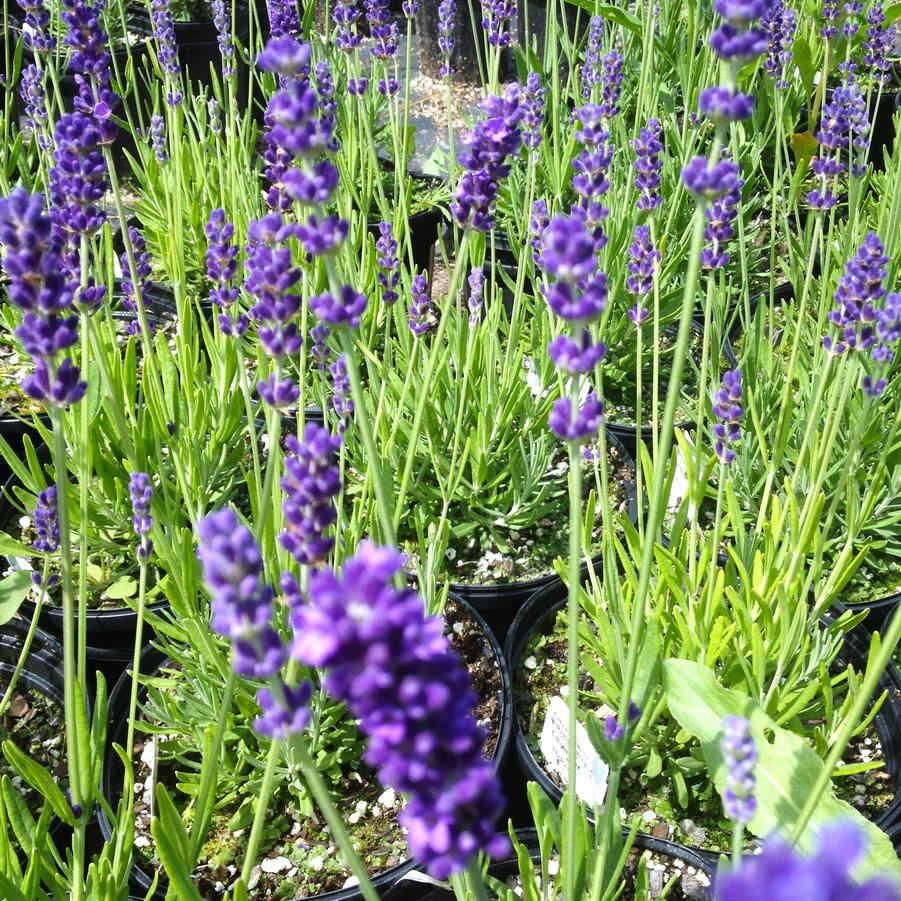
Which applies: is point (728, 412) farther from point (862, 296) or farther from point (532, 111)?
point (532, 111)

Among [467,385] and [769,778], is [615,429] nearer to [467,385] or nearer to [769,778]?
[467,385]

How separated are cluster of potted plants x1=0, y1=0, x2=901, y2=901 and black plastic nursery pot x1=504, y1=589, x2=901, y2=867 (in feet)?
0.04

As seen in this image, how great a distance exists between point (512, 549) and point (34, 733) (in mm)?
1258

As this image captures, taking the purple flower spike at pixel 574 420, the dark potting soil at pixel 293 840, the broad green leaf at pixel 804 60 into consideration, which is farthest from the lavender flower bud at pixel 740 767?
the broad green leaf at pixel 804 60

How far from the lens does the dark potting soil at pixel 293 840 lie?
5.77 ft

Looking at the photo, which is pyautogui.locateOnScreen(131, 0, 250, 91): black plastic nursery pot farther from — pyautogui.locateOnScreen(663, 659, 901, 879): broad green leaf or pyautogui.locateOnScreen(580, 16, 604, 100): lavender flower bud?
pyautogui.locateOnScreen(663, 659, 901, 879): broad green leaf

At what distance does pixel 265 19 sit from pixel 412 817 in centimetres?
608

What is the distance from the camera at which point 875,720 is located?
2002 millimetres

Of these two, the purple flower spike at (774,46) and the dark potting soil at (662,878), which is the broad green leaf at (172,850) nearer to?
the dark potting soil at (662,878)

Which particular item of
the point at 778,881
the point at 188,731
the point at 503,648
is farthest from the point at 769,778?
the point at 188,731

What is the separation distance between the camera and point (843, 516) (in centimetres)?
239

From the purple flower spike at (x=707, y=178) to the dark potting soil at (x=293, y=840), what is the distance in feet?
4.41

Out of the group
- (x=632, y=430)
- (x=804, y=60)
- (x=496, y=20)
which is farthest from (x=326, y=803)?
(x=804, y=60)

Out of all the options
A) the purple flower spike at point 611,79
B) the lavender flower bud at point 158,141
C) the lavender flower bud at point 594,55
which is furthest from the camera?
the lavender flower bud at point 594,55
